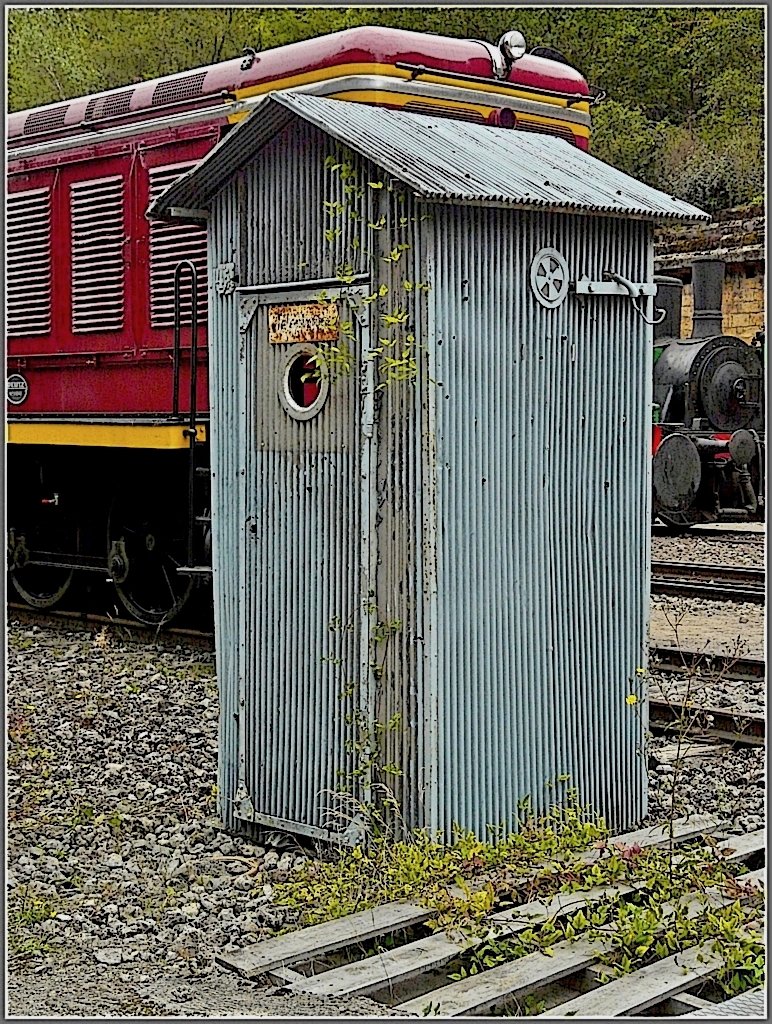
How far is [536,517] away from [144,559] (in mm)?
5947

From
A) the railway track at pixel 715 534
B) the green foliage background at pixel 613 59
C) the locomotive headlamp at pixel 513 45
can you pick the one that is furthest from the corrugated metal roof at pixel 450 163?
the green foliage background at pixel 613 59

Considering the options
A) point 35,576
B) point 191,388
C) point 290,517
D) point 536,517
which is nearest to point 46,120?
point 191,388

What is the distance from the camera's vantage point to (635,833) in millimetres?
5547

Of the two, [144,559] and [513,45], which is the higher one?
[513,45]

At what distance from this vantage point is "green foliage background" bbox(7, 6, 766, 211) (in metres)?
24.5

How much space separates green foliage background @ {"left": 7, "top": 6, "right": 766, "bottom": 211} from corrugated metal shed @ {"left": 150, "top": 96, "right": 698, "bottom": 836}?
62.0 feet

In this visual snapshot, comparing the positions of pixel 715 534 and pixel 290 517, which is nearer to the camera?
pixel 290 517

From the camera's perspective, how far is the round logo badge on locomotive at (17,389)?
38.3ft

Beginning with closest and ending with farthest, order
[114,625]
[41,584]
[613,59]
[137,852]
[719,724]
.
Answer: [137,852] < [719,724] < [114,625] < [41,584] < [613,59]

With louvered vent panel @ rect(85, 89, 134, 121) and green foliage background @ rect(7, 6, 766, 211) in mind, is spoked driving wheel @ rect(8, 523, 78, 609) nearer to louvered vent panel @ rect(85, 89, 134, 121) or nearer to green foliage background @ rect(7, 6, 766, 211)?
louvered vent panel @ rect(85, 89, 134, 121)

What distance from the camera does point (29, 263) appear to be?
38.1 ft

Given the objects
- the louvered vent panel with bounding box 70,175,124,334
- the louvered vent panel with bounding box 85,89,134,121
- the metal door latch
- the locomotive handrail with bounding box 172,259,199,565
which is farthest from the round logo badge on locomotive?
the metal door latch

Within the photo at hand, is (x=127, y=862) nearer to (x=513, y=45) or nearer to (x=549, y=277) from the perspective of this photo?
(x=549, y=277)

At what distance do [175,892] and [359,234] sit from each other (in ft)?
8.16
